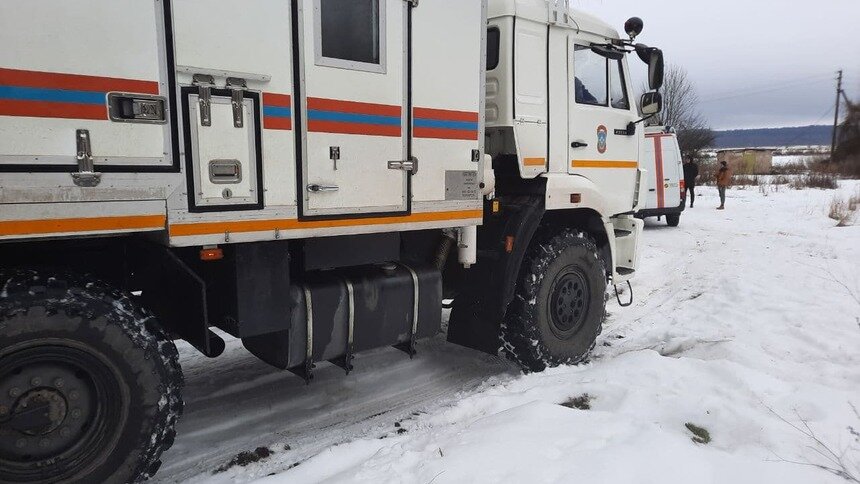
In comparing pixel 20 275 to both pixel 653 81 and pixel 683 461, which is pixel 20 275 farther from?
pixel 653 81

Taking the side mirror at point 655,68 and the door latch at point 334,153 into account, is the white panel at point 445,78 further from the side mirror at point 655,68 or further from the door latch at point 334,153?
the side mirror at point 655,68

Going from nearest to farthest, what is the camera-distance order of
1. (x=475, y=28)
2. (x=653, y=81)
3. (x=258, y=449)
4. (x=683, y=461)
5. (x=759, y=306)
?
(x=683, y=461) < (x=258, y=449) < (x=475, y=28) < (x=653, y=81) < (x=759, y=306)

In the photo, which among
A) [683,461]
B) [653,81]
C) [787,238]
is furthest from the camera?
[787,238]

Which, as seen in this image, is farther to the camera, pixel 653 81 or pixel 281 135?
pixel 653 81

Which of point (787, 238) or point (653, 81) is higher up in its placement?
Answer: point (653, 81)

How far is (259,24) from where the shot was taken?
3230 millimetres

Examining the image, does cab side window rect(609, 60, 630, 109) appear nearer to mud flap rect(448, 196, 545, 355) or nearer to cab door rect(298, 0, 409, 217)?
mud flap rect(448, 196, 545, 355)

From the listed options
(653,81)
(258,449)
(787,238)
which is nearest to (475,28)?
(653,81)

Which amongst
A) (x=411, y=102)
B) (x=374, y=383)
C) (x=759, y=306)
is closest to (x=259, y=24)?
(x=411, y=102)

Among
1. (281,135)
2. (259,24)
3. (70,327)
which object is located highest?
(259,24)

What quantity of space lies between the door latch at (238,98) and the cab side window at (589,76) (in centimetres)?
321

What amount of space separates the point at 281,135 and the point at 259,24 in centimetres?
61

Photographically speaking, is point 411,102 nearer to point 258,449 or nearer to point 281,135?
point 281,135

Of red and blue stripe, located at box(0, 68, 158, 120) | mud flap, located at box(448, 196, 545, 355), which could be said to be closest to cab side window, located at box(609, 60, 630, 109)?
mud flap, located at box(448, 196, 545, 355)
